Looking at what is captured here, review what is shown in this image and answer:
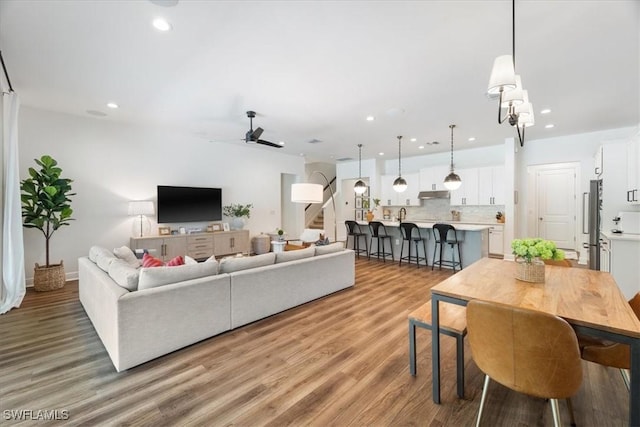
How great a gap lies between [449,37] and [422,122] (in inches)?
106

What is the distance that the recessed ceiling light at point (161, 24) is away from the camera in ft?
7.60

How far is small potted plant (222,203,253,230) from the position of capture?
695cm

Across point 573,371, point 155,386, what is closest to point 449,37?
point 573,371

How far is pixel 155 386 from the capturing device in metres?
2.05

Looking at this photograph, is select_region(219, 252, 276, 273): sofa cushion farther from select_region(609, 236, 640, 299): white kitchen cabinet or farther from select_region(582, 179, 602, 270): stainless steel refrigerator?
select_region(582, 179, 602, 270): stainless steel refrigerator

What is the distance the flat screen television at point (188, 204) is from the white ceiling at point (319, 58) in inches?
64.1

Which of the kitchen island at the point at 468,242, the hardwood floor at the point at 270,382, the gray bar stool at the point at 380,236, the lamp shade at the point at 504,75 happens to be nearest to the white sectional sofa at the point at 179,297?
the hardwood floor at the point at 270,382

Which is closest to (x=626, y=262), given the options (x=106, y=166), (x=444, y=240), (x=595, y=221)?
(x=595, y=221)

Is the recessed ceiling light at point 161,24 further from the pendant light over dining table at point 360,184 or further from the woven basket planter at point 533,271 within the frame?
the pendant light over dining table at point 360,184

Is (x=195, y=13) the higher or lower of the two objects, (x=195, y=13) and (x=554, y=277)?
the higher

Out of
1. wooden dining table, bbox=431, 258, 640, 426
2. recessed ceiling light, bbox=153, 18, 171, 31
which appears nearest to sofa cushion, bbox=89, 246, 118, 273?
recessed ceiling light, bbox=153, 18, 171, 31

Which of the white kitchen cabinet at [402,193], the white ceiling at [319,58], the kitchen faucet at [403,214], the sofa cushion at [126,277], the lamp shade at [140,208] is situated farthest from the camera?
the kitchen faucet at [403,214]

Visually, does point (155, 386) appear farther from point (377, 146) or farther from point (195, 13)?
point (377, 146)

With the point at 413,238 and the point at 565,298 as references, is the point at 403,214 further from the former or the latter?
the point at 565,298
